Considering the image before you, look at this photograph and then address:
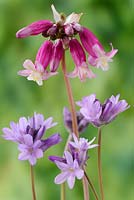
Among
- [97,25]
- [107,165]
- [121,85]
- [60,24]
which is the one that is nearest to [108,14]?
[97,25]

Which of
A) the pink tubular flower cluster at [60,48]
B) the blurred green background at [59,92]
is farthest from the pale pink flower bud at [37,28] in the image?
the blurred green background at [59,92]

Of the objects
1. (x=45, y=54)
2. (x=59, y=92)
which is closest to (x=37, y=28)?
(x=45, y=54)

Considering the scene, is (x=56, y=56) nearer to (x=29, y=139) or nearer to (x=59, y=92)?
(x=29, y=139)

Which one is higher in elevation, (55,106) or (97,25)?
(97,25)

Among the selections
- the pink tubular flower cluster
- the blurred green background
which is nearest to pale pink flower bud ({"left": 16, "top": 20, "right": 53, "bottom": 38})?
the pink tubular flower cluster

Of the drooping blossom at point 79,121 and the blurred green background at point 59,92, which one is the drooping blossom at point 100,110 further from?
the blurred green background at point 59,92

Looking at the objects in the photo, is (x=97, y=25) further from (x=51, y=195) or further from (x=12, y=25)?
(x=51, y=195)
